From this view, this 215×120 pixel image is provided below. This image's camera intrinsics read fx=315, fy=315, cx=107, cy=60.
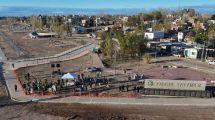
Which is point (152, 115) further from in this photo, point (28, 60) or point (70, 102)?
point (28, 60)

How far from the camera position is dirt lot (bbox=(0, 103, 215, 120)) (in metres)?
30.7

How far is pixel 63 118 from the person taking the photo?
99.6ft

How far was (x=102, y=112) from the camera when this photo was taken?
3200cm

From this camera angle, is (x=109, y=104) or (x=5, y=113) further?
(x=109, y=104)

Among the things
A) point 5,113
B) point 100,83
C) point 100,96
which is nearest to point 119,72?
point 100,83

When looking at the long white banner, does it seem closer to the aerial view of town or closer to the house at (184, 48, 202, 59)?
the aerial view of town

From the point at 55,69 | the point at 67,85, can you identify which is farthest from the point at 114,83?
the point at 55,69

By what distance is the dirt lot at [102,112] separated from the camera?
30719 mm

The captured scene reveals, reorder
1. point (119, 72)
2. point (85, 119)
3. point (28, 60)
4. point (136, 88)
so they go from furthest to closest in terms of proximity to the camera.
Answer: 1. point (28, 60)
2. point (119, 72)
3. point (136, 88)
4. point (85, 119)

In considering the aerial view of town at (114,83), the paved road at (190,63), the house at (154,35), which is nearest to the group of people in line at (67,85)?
the aerial view of town at (114,83)

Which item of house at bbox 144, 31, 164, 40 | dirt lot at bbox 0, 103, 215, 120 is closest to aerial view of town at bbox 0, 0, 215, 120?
dirt lot at bbox 0, 103, 215, 120

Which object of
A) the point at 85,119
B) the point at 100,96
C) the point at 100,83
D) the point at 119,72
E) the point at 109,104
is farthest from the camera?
the point at 119,72

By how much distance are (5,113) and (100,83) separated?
13965 millimetres

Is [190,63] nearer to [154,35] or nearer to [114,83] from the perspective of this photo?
[114,83]
